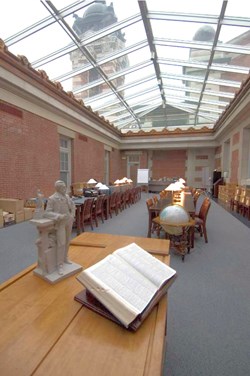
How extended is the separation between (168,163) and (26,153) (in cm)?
1143

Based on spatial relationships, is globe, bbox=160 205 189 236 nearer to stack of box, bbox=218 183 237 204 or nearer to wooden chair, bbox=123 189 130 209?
wooden chair, bbox=123 189 130 209

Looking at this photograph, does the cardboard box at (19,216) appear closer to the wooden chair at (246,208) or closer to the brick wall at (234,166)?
the wooden chair at (246,208)

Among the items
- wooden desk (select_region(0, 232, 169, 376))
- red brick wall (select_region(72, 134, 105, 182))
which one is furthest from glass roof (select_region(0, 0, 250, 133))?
wooden desk (select_region(0, 232, 169, 376))

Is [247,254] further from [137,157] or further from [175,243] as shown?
[137,157]

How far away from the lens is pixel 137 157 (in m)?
16.0

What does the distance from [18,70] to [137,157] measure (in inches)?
439

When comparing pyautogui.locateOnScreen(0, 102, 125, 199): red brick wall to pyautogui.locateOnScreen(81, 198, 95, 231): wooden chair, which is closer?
pyautogui.locateOnScreen(81, 198, 95, 231): wooden chair

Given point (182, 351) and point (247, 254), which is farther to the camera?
point (247, 254)

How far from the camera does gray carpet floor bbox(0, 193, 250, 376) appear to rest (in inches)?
62.4

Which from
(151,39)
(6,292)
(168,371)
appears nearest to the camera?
(6,292)

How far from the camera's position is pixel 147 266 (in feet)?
4.08

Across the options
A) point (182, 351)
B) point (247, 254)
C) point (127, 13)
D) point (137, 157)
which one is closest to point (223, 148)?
point (137, 157)

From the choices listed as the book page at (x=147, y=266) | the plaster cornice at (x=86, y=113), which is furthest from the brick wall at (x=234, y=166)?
the book page at (x=147, y=266)

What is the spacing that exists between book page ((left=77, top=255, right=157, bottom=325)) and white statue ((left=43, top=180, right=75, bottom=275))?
0.38m
